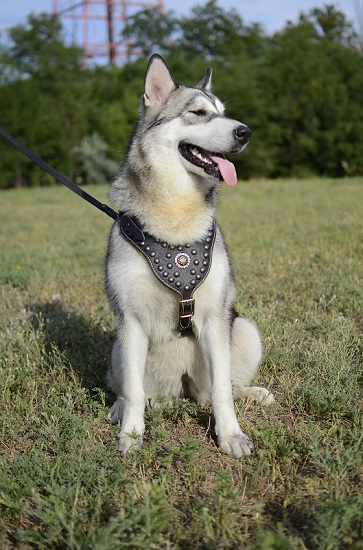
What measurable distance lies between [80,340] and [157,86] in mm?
1980

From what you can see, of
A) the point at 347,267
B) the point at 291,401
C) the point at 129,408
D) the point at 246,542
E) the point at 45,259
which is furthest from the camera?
the point at 45,259

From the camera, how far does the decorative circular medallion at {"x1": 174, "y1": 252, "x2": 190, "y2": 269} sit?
270cm

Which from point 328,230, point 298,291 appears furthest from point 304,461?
point 328,230

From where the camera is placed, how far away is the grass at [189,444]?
192 centimetres

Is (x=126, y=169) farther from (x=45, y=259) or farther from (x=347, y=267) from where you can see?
(x=45, y=259)

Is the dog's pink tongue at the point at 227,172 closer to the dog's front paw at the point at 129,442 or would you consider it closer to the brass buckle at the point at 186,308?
the brass buckle at the point at 186,308

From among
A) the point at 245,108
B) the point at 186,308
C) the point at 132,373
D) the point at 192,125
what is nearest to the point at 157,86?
the point at 192,125

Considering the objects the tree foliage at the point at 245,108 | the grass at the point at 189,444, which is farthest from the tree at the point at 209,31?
the grass at the point at 189,444

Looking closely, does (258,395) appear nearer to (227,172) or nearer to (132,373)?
(132,373)

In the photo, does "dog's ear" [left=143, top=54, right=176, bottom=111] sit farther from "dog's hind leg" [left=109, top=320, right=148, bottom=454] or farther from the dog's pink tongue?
"dog's hind leg" [left=109, top=320, right=148, bottom=454]

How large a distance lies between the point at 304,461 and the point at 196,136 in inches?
64.1

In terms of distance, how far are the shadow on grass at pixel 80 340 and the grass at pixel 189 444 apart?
14mm

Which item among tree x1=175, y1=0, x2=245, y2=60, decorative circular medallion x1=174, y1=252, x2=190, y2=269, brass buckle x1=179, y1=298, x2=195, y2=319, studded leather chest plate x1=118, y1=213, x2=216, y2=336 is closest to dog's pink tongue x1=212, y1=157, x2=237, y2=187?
studded leather chest plate x1=118, y1=213, x2=216, y2=336

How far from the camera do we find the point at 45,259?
7285 millimetres
